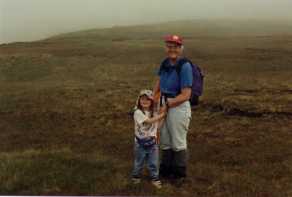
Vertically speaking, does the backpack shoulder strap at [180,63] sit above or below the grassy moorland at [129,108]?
above

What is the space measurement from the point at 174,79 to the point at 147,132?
2.64ft

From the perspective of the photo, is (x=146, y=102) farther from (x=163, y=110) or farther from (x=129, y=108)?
(x=129, y=108)

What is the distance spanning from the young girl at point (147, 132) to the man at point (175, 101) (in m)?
0.15

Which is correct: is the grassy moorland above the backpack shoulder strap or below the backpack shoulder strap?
below

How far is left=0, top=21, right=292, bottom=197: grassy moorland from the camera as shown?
858 cm

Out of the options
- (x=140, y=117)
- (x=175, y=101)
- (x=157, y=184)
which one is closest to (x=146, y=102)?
(x=140, y=117)

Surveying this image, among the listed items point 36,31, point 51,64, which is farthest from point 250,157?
point 36,31

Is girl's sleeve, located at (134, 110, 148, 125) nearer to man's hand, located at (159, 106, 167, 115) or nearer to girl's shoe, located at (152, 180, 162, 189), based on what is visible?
man's hand, located at (159, 106, 167, 115)

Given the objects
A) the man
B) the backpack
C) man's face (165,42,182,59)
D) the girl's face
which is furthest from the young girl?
man's face (165,42,182,59)

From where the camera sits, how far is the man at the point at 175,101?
292 inches

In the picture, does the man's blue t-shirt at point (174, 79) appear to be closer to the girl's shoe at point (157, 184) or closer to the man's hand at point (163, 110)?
the man's hand at point (163, 110)

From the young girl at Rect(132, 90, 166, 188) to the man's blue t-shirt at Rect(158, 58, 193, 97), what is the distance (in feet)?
0.78

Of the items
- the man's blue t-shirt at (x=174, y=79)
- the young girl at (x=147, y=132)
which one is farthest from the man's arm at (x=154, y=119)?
the man's blue t-shirt at (x=174, y=79)

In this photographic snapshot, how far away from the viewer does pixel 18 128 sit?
9.22 m
